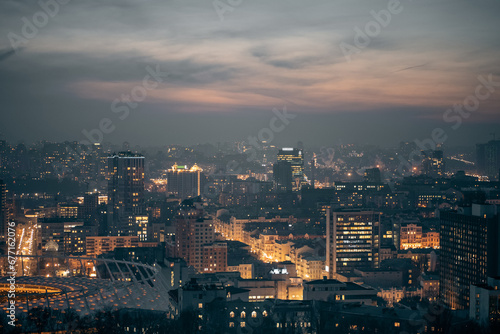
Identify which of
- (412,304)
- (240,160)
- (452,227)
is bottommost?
(412,304)

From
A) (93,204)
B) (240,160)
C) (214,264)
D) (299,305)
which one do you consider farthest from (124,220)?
(240,160)

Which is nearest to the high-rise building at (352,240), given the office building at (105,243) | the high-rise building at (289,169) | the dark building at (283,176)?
the office building at (105,243)

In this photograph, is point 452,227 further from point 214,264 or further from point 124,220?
point 124,220

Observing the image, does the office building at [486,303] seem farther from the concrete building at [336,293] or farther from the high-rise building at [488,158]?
the high-rise building at [488,158]

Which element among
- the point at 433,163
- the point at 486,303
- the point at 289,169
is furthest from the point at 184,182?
the point at 486,303

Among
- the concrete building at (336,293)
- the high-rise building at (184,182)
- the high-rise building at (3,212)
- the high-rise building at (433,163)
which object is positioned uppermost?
the high-rise building at (433,163)

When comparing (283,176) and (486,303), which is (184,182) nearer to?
(283,176)
